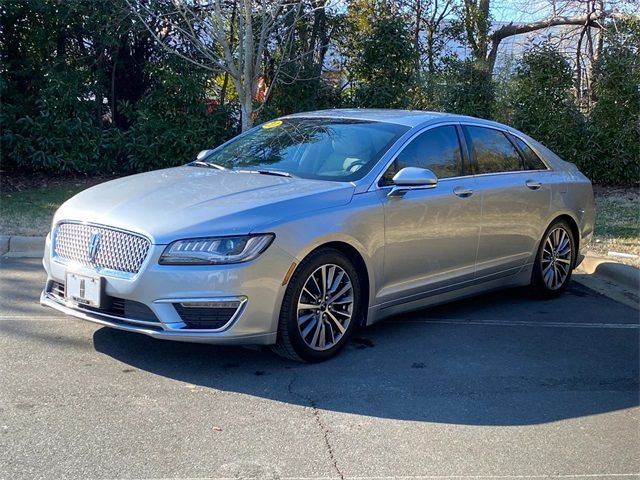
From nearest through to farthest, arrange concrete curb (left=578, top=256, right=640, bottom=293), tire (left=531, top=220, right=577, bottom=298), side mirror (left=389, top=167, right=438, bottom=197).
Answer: side mirror (left=389, top=167, right=438, bottom=197) < tire (left=531, top=220, right=577, bottom=298) < concrete curb (left=578, top=256, right=640, bottom=293)

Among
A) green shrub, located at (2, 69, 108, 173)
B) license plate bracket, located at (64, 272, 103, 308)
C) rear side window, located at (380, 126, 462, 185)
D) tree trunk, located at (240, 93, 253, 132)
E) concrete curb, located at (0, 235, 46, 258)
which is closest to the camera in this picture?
license plate bracket, located at (64, 272, 103, 308)

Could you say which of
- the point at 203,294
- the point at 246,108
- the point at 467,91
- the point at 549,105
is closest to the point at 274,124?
the point at 203,294

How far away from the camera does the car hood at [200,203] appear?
452 cm

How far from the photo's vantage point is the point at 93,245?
470cm

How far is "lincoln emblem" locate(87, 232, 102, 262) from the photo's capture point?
15.3 feet

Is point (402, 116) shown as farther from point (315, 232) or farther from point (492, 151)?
point (315, 232)

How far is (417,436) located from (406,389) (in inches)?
25.5

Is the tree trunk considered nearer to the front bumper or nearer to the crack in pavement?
the front bumper

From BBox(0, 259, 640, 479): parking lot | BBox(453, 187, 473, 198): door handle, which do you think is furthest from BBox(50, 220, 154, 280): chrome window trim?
BBox(453, 187, 473, 198): door handle

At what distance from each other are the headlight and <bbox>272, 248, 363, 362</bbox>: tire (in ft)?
1.19

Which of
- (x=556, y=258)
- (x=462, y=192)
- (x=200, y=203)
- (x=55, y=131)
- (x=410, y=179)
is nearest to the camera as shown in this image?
(x=200, y=203)

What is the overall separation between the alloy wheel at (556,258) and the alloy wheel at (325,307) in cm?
247

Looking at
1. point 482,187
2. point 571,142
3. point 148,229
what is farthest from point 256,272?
point 571,142

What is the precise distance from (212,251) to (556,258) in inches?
146
